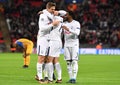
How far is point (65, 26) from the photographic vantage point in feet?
51.2

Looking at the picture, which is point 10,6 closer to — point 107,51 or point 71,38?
point 107,51

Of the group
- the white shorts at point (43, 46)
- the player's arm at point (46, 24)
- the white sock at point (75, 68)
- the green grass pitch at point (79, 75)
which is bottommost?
the green grass pitch at point (79, 75)

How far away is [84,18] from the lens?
4762 centimetres

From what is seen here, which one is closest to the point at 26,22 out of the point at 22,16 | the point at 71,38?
the point at 22,16

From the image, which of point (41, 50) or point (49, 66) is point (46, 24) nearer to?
point (41, 50)

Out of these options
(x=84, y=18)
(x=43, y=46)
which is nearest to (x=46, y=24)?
(x=43, y=46)

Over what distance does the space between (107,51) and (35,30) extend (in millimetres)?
7344

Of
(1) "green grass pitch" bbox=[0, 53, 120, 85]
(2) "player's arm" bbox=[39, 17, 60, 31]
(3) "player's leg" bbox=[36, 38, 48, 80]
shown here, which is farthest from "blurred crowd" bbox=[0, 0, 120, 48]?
(2) "player's arm" bbox=[39, 17, 60, 31]

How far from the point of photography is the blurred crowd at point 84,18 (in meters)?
44.6

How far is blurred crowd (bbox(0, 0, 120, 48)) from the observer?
1757 inches

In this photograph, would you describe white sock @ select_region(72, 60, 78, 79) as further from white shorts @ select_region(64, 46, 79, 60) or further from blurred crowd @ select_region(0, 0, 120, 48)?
blurred crowd @ select_region(0, 0, 120, 48)

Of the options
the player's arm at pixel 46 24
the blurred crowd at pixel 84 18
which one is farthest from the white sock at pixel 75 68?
the blurred crowd at pixel 84 18

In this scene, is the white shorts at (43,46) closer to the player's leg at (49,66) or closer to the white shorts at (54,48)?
the white shorts at (54,48)

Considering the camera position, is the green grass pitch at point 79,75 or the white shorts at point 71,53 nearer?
the green grass pitch at point 79,75
